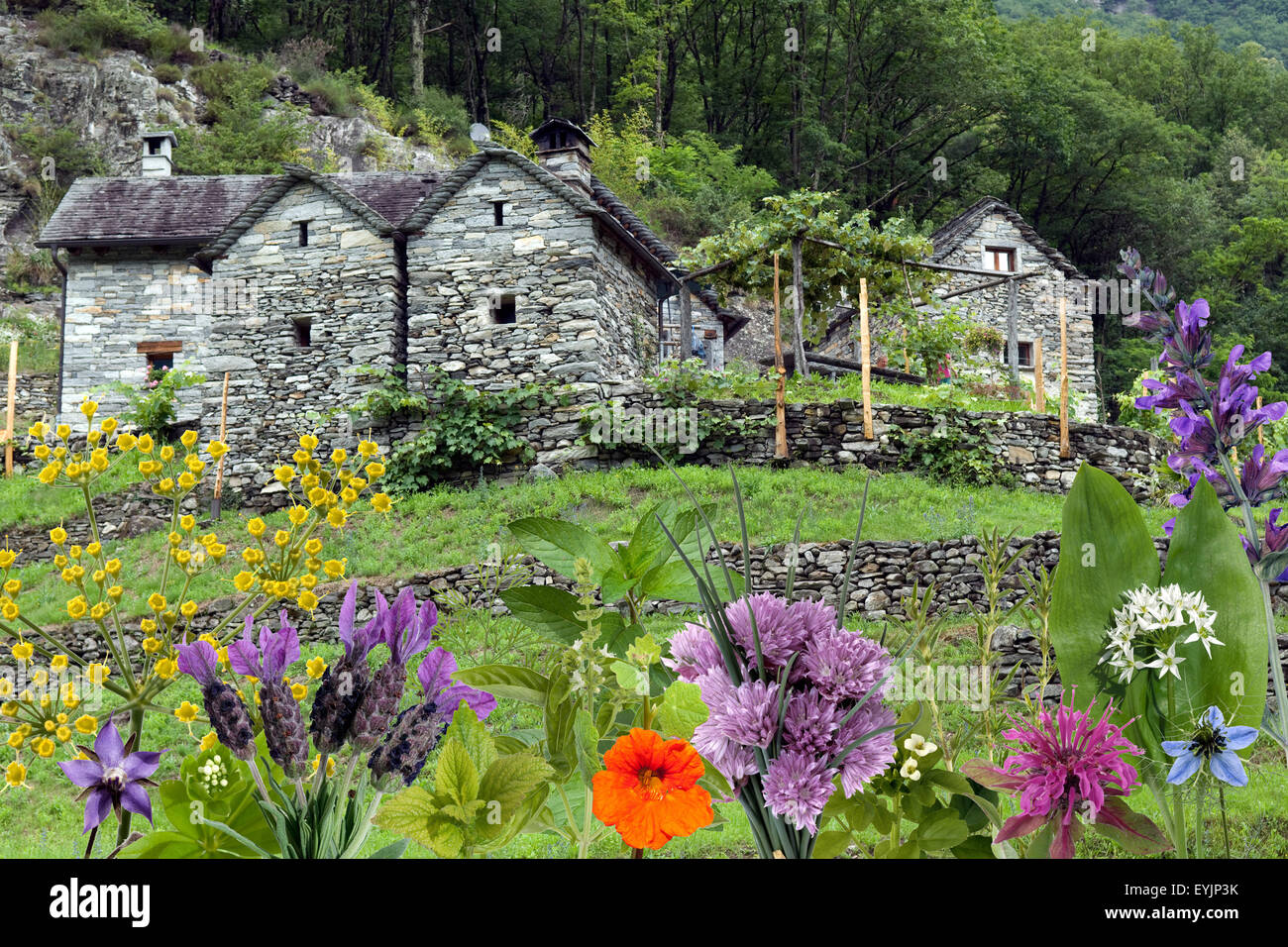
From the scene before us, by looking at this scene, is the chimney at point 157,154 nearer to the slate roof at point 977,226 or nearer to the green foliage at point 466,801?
the slate roof at point 977,226

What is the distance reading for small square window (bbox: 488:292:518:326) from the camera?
567 inches

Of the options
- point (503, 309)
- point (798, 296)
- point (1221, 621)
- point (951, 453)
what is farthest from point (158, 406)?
point (1221, 621)

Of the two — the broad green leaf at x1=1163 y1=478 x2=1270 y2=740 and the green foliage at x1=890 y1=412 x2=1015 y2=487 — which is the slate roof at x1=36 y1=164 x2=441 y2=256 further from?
the broad green leaf at x1=1163 y1=478 x2=1270 y2=740

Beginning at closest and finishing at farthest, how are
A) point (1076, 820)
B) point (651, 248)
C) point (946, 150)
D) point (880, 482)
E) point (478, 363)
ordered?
point (1076, 820), point (880, 482), point (478, 363), point (651, 248), point (946, 150)

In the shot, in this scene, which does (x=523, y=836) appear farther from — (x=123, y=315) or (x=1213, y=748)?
(x=123, y=315)

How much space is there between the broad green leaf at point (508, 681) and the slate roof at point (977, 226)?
2443 cm

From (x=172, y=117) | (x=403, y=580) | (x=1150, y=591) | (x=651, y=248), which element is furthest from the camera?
Result: (x=172, y=117)

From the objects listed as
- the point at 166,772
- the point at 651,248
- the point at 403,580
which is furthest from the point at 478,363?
the point at 166,772

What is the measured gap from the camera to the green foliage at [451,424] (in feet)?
43.1

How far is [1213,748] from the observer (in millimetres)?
779

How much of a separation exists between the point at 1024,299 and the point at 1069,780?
25.4 m

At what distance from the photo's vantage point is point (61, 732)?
0.78 m
